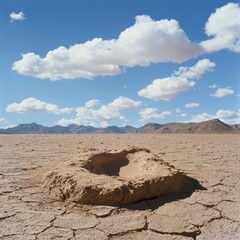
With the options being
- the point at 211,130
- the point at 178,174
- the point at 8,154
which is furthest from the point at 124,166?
the point at 211,130

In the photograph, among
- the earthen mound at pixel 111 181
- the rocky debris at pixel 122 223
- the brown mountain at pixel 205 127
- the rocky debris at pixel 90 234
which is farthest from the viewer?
the brown mountain at pixel 205 127

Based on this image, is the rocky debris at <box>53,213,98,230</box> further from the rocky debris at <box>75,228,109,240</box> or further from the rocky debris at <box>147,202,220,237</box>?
→ the rocky debris at <box>147,202,220,237</box>

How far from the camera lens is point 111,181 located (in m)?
3.80

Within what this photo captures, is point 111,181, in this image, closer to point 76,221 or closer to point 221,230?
point 76,221

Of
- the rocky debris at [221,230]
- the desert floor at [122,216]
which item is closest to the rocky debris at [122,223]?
the desert floor at [122,216]

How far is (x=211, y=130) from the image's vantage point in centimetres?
6006

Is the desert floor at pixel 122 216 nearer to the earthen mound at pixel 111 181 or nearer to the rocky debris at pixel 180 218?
the rocky debris at pixel 180 218

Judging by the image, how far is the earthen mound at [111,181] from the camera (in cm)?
→ 358

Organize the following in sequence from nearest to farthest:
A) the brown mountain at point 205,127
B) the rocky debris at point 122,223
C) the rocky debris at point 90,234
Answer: the rocky debris at point 90,234
the rocky debris at point 122,223
the brown mountain at point 205,127

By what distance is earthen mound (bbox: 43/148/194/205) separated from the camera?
3580 mm

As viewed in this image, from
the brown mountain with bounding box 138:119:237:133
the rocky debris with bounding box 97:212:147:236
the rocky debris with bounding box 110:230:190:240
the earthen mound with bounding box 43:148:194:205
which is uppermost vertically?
A: the brown mountain with bounding box 138:119:237:133

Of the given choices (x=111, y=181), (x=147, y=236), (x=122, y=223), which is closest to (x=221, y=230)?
(x=147, y=236)

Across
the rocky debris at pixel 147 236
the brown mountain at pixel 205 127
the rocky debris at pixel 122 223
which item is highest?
the brown mountain at pixel 205 127

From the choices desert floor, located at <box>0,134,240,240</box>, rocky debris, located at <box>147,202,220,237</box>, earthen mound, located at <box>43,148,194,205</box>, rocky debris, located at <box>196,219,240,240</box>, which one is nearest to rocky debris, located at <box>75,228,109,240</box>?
desert floor, located at <box>0,134,240,240</box>
